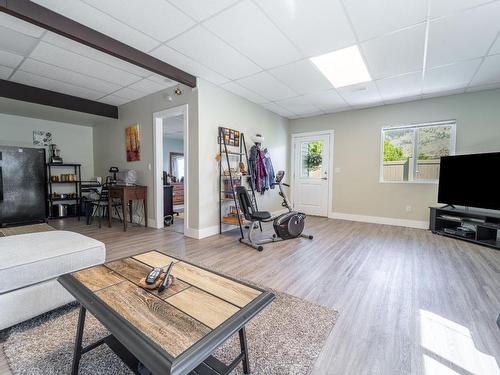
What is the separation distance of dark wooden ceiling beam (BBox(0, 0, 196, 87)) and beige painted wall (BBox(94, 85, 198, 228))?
2.52 ft

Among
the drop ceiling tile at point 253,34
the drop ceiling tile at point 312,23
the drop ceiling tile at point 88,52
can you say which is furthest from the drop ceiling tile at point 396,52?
the drop ceiling tile at point 88,52

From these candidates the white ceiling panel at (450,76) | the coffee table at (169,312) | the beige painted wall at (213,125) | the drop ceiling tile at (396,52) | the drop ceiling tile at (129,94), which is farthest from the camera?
the drop ceiling tile at (129,94)

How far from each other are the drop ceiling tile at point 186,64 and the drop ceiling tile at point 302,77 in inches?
33.6

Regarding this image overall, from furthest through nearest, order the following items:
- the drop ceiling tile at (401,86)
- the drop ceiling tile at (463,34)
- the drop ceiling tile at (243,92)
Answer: the drop ceiling tile at (243,92)
the drop ceiling tile at (401,86)
the drop ceiling tile at (463,34)

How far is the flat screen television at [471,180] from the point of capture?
324 cm

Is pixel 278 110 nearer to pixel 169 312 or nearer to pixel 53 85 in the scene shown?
pixel 53 85

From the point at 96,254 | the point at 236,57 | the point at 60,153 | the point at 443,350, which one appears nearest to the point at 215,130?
the point at 236,57

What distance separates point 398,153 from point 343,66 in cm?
252

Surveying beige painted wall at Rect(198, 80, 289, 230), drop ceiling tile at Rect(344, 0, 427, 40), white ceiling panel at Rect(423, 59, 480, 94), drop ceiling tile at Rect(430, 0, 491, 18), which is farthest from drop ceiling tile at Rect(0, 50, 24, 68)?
white ceiling panel at Rect(423, 59, 480, 94)

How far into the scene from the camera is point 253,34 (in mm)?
2346

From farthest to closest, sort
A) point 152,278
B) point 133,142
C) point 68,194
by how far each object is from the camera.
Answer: point 68,194
point 133,142
point 152,278

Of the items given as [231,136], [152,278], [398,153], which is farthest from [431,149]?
[152,278]

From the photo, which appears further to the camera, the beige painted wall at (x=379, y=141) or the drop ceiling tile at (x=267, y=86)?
the beige painted wall at (x=379, y=141)

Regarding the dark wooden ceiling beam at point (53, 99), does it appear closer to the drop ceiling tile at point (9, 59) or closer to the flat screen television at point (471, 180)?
the drop ceiling tile at point (9, 59)
